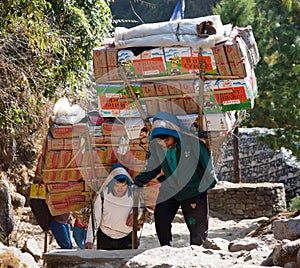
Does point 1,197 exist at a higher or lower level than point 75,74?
lower

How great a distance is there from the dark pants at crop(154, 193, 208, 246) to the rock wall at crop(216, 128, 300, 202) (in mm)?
14428

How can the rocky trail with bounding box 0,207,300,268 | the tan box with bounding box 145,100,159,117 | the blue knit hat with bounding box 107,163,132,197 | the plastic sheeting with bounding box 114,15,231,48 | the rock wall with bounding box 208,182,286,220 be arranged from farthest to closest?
the rock wall with bounding box 208,182,286,220 → the blue knit hat with bounding box 107,163,132,197 → the tan box with bounding box 145,100,159,117 → the plastic sheeting with bounding box 114,15,231,48 → the rocky trail with bounding box 0,207,300,268

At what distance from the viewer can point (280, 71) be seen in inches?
582

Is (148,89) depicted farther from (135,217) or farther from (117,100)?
(135,217)

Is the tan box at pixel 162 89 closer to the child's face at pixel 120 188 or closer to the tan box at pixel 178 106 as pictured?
the tan box at pixel 178 106

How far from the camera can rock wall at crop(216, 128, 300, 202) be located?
20906mm

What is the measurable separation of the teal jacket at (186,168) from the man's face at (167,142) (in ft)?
0.12

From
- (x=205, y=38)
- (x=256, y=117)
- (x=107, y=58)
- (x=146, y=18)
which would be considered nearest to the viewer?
(x=205, y=38)

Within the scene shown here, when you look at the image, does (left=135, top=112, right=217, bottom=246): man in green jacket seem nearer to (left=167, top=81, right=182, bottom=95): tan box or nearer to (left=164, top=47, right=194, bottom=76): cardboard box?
(left=167, top=81, right=182, bottom=95): tan box

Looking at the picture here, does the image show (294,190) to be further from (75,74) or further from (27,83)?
(27,83)

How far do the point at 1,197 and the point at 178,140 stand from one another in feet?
18.7

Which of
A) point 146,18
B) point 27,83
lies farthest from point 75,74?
point 146,18

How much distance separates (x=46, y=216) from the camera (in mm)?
8625

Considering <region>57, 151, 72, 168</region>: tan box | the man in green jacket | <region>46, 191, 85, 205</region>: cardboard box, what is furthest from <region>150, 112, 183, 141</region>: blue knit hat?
<region>46, 191, 85, 205</region>: cardboard box
